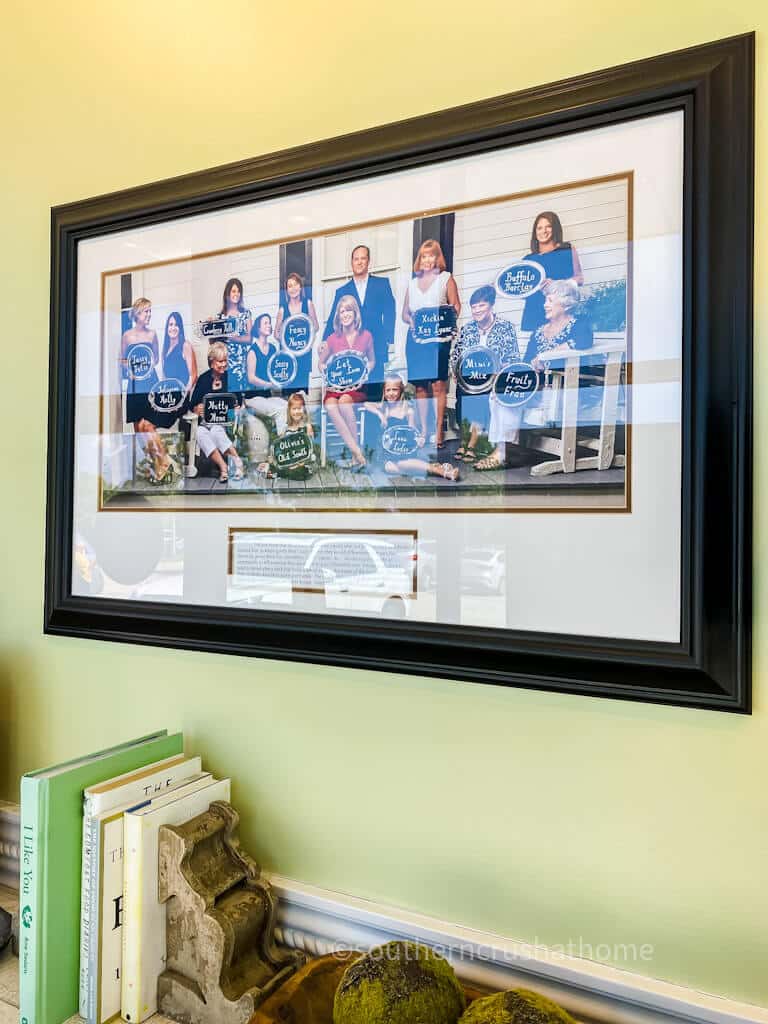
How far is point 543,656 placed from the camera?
757 mm

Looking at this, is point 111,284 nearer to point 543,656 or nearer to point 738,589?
point 543,656

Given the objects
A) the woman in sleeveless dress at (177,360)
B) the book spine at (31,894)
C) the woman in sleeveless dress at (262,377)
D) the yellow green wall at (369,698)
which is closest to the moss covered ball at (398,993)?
the yellow green wall at (369,698)

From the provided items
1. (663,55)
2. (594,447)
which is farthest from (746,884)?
(663,55)

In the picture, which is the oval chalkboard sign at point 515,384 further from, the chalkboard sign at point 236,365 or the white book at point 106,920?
the white book at point 106,920

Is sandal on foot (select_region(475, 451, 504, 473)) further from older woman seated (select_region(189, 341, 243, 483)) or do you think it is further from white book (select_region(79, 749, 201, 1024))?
white book (select_region(79, 749, 201, 1024))

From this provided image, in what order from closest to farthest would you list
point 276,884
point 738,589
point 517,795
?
point 738,589 → point 517,795 → point 276,884

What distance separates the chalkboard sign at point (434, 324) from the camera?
0.81m

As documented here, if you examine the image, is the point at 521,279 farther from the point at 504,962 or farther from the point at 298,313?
the point at 504,962

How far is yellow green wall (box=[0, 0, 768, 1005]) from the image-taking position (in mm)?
712

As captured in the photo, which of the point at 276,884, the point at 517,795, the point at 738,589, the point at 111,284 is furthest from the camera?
the point at 111,284

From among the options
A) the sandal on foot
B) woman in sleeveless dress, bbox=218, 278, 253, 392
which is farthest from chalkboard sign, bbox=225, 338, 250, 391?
the sandal on foot

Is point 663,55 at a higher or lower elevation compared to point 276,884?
higher

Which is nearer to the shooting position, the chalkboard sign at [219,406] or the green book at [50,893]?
the green book at [50,893]

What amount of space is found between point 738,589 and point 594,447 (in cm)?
19
